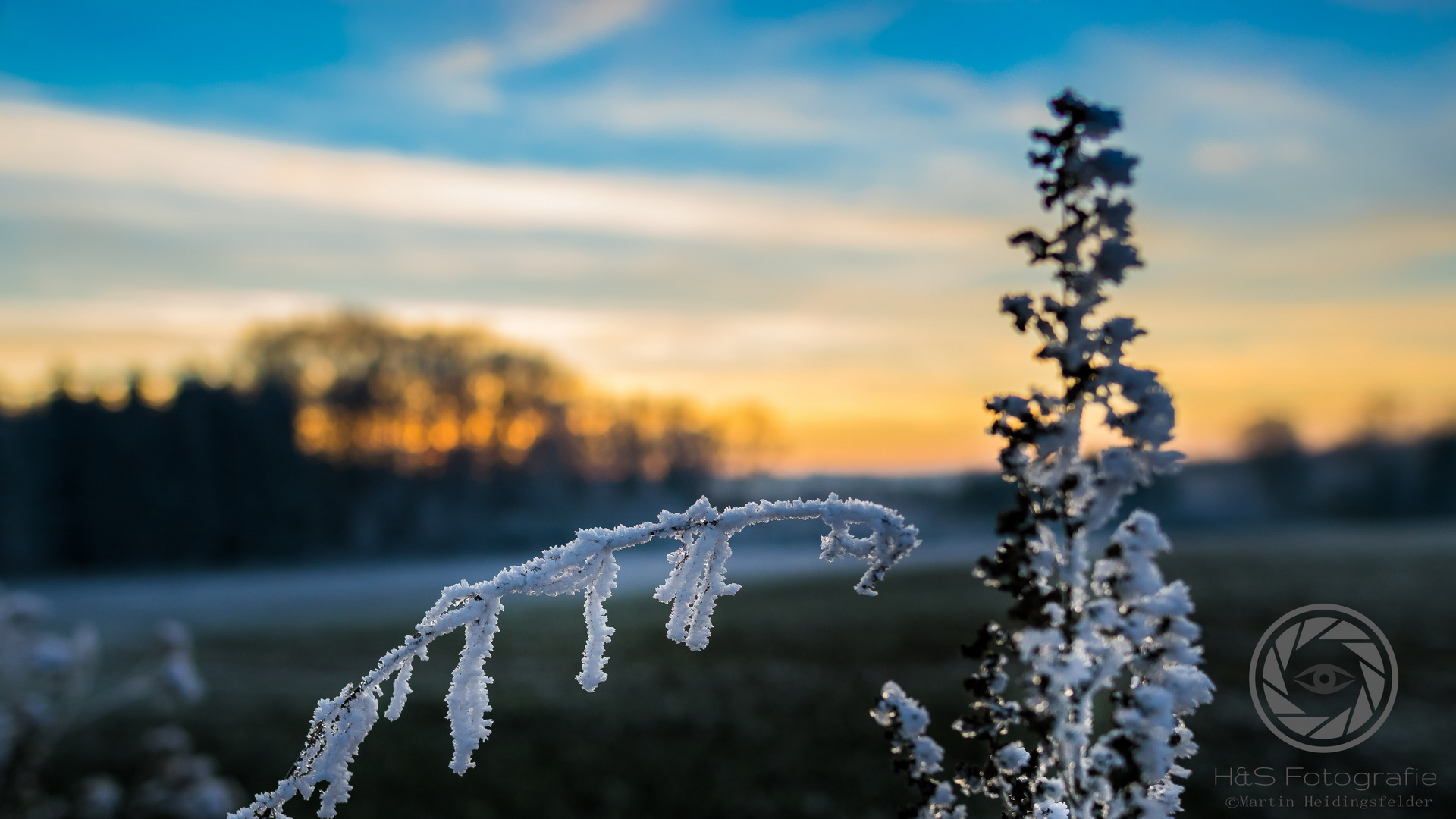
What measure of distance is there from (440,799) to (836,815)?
13.1ft

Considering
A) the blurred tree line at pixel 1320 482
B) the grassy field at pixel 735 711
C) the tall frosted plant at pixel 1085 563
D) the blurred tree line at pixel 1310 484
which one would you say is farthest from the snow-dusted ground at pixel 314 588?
the blurred tree line at pixel 1320 482

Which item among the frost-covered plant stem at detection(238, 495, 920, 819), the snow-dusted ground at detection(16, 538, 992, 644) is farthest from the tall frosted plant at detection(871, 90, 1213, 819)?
the snow-dusted ground at detection(16, 538, 992, 644)

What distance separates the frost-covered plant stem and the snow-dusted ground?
58.7ft

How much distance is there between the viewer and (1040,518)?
3.15ft

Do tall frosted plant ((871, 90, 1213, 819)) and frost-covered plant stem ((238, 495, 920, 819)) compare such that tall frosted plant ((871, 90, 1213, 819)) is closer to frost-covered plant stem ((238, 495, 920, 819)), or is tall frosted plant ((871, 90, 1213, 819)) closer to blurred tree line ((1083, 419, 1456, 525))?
frost-covered plant stem ((238, 495, 920, 819))

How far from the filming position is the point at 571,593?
0.95 m

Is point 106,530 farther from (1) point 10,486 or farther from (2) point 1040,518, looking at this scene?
(2) point 1040,518

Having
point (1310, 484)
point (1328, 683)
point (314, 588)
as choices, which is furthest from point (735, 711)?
point (1310, 484)

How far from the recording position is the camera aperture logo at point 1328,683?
30.1ft

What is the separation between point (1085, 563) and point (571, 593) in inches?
23.4

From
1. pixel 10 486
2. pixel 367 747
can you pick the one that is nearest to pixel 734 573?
pixel 367 747

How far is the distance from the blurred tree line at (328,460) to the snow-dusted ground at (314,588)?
239cm

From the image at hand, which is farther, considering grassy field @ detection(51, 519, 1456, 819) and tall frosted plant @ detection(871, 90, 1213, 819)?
grassy field @ detection(51, 519, 1456, 819)

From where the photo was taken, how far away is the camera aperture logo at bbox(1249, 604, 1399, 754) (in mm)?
9172
